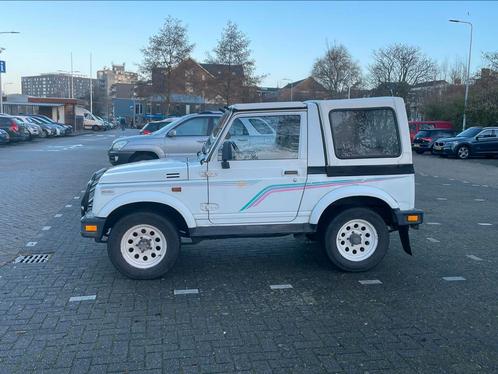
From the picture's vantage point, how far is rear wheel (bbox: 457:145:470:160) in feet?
80.3

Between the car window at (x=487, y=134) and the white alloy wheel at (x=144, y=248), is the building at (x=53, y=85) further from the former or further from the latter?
the white alloy wheel at (x=144, y=248)

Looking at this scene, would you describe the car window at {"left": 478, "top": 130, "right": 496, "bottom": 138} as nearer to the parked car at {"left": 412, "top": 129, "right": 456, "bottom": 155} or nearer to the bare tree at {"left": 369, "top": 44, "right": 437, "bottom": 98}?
the parked car at {"left": 412, "top": 129, "right": 456, "bottom": 155}

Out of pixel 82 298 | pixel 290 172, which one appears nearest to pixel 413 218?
pixel 290 172

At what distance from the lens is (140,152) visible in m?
12.1

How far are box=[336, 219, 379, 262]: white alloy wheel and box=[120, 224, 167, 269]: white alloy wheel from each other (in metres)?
2.10

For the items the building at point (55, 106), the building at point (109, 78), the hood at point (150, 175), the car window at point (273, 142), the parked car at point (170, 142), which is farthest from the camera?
the building at point (109, 78)

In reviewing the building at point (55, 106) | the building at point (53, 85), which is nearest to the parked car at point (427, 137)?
the building at point (55, 106)

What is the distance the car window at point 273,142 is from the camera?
551 cm

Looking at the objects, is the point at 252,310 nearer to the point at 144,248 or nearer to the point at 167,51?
the point at 144,248

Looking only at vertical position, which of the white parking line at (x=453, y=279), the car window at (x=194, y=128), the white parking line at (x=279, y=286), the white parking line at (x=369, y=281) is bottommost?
the white parking line at (x=279, y=286)

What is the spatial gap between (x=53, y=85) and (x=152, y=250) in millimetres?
128360

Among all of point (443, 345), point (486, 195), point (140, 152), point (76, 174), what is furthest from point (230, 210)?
point (76, 174)

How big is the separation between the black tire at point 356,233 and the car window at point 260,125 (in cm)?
133

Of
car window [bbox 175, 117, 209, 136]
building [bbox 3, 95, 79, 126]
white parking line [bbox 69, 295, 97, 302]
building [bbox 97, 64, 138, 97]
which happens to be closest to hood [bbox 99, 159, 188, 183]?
white parking line [bbox 69, 295, 97, 302]
